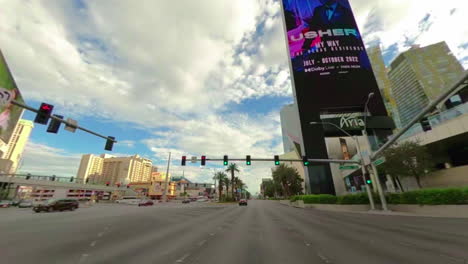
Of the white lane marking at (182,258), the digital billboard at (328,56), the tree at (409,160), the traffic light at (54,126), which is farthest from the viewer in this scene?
the digital billboard at (328,56)

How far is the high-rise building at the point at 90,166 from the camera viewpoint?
513 feet

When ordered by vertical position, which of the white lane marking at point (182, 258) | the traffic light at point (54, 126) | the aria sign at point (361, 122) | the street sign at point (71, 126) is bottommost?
the white lane marking at point (182, 258)

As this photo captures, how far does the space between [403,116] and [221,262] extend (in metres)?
146

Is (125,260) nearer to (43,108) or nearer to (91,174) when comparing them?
(43,108)

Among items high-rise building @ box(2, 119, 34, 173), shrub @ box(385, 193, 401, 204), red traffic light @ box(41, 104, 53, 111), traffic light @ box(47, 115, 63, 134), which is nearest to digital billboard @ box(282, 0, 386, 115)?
shrub @ box(385, 193, 401, 204)

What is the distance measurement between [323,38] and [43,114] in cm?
4986

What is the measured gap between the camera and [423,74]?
95625mm

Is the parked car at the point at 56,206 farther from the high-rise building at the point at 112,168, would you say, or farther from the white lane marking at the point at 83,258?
the high-rise building at the point at 112,168

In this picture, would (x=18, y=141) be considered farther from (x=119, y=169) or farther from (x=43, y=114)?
(x=43, y=114)

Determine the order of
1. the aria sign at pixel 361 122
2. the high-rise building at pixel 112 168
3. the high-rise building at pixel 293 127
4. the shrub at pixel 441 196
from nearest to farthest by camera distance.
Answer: the shrub at pixel 441 196 < the aria sign at pixel 361 122 < the high-rise building at pixel 293 127 < the high-rise building at pixel 112 168

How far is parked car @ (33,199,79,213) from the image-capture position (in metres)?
23.3

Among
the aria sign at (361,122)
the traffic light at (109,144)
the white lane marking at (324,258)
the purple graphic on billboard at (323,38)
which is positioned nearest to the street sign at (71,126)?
the traffic light at (109,144)

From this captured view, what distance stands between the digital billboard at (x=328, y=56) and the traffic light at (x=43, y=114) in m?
38.4

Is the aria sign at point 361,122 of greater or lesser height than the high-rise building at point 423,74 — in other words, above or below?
below
